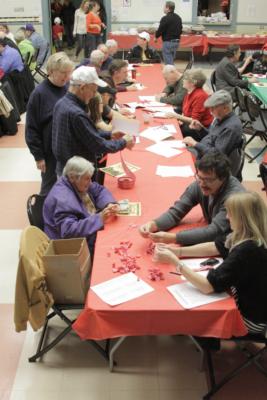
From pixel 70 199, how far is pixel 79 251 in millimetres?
502

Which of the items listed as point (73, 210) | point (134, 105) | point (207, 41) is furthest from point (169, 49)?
point (73, 210)

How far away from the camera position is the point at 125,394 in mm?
2652

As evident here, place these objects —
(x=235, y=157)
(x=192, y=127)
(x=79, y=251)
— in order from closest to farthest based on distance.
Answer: (x=79, y=251)
(x=235, y=157)
(x=192, y=127)

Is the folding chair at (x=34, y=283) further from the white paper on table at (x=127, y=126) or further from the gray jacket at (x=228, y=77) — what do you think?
the gray jacket at (x=228, y=77)

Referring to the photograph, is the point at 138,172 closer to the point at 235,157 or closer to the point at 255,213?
the point at 235,157

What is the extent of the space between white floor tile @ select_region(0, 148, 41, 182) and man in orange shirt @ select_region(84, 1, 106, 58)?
568 cm

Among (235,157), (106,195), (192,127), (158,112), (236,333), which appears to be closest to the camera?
(236,333)

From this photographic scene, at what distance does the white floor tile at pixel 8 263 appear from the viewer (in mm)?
3564

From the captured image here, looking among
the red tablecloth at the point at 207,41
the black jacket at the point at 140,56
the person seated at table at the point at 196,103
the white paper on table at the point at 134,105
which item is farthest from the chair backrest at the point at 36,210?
the red tablecloth at the point at 207,41

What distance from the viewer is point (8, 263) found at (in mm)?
3947

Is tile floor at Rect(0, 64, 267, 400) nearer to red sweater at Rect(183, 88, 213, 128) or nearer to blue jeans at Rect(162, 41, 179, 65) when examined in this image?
red sweater at Rect(183, 88, 213, 128)

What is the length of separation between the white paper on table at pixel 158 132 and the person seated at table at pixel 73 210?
1.75 m

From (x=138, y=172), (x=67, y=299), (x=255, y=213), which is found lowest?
(x=67, y=299)

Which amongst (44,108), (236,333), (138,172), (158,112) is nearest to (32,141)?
(44,108)
